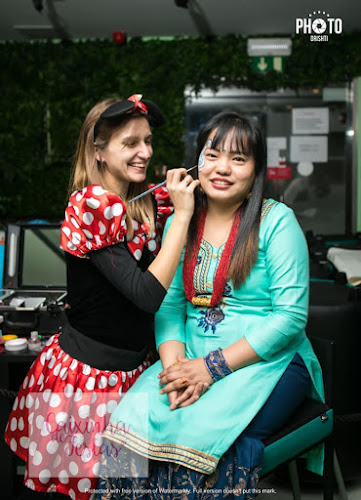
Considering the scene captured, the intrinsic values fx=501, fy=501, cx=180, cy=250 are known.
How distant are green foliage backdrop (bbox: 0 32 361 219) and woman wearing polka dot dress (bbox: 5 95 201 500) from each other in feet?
9.85

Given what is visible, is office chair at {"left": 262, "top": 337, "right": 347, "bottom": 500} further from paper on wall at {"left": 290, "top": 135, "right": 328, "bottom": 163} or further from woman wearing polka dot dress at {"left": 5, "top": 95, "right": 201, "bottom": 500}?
paper on wall at {"left": 290, "top": 135, "right": 328, "bottom": 163}

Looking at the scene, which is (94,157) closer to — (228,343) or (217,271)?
(217,271)

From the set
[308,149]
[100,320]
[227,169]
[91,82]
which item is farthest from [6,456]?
[308,149]

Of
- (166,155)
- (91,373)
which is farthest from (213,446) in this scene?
(166,155)

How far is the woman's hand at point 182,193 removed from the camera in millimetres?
1297

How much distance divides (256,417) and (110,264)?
0.53m

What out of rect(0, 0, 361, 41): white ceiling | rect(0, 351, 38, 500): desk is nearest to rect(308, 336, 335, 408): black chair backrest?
rect(0, 351, 38, 500): desk

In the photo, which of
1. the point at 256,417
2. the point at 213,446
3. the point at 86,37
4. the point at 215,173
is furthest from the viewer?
the point at 86,37

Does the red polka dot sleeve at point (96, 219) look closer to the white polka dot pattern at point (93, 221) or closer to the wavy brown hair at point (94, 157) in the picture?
the white polka dot pattern at point (93, 221)

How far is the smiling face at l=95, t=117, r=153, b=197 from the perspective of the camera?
1.40 metres

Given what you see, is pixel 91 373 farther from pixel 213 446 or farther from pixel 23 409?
pixel 213 446

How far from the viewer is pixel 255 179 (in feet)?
4.58

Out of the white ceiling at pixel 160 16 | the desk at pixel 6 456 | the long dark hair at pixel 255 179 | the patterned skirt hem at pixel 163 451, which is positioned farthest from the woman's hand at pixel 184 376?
the white ceiling at pixel 160 16

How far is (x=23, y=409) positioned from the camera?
143 centimetres
